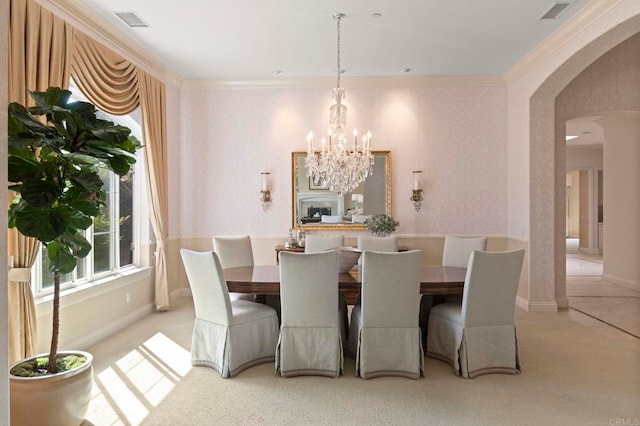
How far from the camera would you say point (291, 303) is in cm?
322

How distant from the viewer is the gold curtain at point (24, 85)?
9.50 ft

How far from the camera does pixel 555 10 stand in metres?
3.88

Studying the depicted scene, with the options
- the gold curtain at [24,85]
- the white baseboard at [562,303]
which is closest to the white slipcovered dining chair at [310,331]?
the gold curtain at [24,85]

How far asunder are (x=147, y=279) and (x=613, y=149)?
7.25m

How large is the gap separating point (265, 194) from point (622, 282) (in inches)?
230

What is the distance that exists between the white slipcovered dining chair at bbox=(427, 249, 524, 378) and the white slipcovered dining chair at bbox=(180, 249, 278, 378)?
1492 mm

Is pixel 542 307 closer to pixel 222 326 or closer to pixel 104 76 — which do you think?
pixel 222 326

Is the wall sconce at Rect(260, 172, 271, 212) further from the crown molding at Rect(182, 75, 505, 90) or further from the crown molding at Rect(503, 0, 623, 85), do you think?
the crown molding at Rect(503, 0, 623, 85)

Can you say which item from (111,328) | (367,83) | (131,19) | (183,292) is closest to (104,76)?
(131,19)

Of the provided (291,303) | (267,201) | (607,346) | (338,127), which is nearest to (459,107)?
(338,127)

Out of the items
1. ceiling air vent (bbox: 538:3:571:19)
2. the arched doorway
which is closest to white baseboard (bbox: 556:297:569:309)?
the arched doorway

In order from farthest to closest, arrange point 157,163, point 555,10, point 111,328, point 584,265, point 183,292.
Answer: point 584,265, point 183,292, point 157,163, point 111,328, point 555,10

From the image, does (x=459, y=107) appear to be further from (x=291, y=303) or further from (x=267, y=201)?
(x=291, y=303)

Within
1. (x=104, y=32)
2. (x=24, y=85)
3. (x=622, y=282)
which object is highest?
(x=104, y=32)
